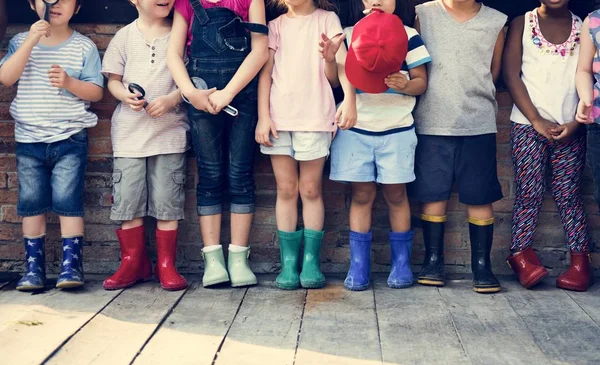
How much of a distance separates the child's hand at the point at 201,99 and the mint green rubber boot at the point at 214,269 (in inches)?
25.3

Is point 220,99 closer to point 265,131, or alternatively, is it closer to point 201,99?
point 201,99

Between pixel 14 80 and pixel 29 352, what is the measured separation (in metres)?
1.37

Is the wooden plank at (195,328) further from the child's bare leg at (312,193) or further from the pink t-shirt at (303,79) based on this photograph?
the pink t-shirt at (303,79)

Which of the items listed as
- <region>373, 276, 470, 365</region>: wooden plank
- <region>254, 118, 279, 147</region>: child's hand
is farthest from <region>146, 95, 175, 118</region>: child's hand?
<region>373, 276, 470, 365</region>: wooden plank

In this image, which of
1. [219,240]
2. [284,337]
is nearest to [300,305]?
[284,337]

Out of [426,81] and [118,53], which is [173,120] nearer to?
[118,53]

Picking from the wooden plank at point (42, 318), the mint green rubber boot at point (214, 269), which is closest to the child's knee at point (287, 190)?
the mint green rubber boot at point (214, 269)

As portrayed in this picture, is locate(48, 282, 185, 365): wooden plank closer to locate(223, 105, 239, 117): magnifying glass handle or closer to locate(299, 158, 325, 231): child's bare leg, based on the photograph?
locate(299, 158, 325, 231): child's bare leg

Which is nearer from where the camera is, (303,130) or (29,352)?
(29,352)

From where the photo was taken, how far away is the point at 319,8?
11.1ft

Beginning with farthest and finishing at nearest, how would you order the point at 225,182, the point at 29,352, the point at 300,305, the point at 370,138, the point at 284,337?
the point at 225,182
the point at 370,138
the point at 300,305
the point at 284,337
the point at 29,352

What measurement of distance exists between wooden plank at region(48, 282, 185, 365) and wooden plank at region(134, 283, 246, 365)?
0.15 feet

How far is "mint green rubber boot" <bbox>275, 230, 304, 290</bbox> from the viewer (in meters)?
3.36

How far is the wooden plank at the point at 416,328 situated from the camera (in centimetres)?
248
